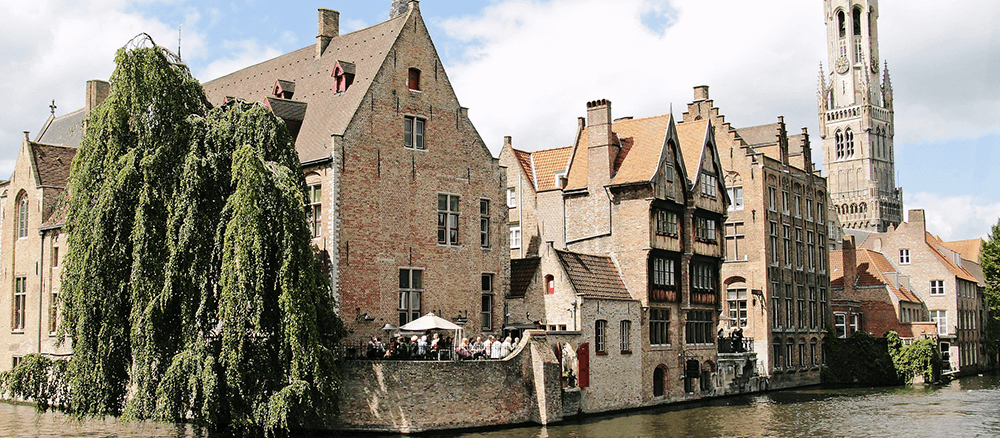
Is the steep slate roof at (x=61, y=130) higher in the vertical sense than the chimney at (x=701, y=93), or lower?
lower

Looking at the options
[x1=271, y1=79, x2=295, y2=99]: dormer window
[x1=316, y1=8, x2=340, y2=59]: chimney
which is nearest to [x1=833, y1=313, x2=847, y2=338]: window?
[x1=316, y1=8, x2=340, y2=59]: chimney

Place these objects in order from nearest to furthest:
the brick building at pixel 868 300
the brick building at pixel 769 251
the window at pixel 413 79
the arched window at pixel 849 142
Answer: the window at pixel 413 79
the brick building at pixel 769 251
the brick building at pixel 868 300
the arched window at pixel 849 142

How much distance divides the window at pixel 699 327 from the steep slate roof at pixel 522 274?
25.7 feet

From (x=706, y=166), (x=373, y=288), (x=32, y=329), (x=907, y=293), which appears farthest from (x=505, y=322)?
(x=907, y=293)

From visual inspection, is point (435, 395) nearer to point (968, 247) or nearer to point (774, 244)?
point (774, 244)

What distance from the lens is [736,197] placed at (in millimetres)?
47875

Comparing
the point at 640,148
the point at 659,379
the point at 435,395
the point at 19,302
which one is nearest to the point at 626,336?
the point at 659,379

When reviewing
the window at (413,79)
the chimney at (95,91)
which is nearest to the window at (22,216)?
the chimney at (95,91)

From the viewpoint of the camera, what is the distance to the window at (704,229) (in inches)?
1563

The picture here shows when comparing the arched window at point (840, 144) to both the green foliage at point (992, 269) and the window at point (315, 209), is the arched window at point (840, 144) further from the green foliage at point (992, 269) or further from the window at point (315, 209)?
the window at point (315, 209)

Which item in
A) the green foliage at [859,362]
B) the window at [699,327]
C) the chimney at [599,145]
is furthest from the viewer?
the green foliage at [859,362]

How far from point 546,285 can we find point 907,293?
114 ft

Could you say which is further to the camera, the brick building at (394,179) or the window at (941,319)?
the window at (941,319)

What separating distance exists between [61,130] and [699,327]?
30.6m
